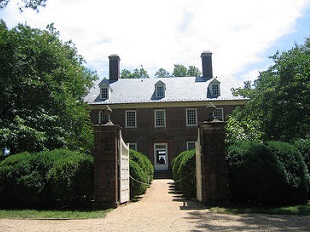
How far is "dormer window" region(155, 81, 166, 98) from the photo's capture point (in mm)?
30559

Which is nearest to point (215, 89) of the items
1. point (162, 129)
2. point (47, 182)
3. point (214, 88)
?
point (214, 88)

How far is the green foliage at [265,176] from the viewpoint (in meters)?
9.04

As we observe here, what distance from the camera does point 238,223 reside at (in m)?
6.91

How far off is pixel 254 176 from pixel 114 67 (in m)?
26.8

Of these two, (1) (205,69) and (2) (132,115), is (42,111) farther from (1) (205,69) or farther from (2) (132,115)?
(1) (205,69)

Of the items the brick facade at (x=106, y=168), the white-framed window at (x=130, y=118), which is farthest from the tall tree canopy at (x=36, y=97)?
the white-framed window at (x=130, y=118)

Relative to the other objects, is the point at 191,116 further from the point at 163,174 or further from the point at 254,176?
the point at 254,176

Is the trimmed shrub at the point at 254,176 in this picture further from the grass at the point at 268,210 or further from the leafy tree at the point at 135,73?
the leafy tree at the point at 135,73

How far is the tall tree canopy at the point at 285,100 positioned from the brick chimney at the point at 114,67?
19521 mm

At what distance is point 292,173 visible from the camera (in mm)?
9383

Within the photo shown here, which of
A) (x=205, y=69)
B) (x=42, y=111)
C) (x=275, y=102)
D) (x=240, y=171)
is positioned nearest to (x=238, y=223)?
(x=240, y=171)

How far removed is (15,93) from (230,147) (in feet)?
37.4

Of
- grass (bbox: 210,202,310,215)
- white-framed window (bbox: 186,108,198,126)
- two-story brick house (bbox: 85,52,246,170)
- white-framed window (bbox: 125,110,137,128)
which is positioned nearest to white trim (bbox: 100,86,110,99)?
two-story brick house (bbox: 85,52,246,170)

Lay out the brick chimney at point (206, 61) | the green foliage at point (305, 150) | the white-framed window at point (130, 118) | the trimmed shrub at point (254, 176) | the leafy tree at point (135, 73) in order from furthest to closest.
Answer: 1. the leafy tree at point (135, 73)
2. the brick chimney at point (206, 61)
3. the white-framed window at point (130, 118)
4. the green foliage at point (305, 150)
5. the trimmed shrub at point (254, 176)
